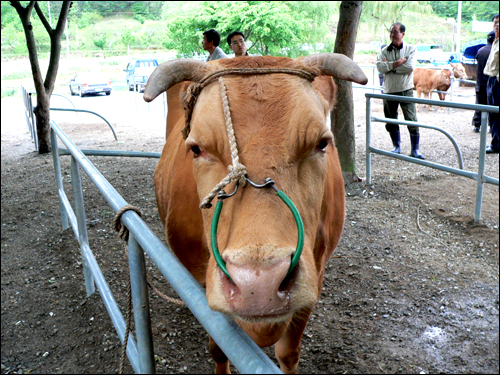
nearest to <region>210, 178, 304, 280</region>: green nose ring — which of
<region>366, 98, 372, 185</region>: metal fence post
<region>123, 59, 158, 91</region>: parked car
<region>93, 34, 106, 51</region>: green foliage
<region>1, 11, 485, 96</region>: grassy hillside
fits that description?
<region>366, 98, 372, 185</region>: metal fence post

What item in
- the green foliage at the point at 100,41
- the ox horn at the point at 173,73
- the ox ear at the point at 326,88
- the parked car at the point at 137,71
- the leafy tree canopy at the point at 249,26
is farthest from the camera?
the green foliage at the point at 100,41

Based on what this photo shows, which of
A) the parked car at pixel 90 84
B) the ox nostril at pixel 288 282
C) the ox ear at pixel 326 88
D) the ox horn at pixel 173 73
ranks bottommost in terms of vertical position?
the parked car at pixel 90 84

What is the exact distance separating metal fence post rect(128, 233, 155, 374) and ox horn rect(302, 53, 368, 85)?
1.10m

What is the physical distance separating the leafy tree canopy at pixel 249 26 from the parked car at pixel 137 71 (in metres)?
3.66

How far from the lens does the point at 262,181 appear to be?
1.42 m

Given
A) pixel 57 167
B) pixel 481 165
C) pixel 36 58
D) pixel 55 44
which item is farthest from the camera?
pixel 55 44

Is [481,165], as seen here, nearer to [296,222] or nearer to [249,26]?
[296,222]

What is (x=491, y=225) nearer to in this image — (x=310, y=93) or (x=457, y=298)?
(x=457, y=298)

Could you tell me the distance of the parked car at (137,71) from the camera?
1653cm

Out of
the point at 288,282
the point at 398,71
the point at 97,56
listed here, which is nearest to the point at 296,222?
the point at 288,282

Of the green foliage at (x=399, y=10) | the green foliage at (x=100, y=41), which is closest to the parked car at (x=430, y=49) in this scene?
the green foliage at (x=399, y=10)

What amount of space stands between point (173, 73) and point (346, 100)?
4.22m

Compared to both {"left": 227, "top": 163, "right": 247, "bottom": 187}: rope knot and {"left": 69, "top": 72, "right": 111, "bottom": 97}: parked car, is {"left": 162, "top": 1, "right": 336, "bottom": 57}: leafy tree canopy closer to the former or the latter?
Answer: {"left": 69, "top": 72, "right": 111, "bottom": 97}: parked car

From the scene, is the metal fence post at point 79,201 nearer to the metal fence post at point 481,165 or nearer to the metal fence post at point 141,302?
the metal fence post at point 141,302
